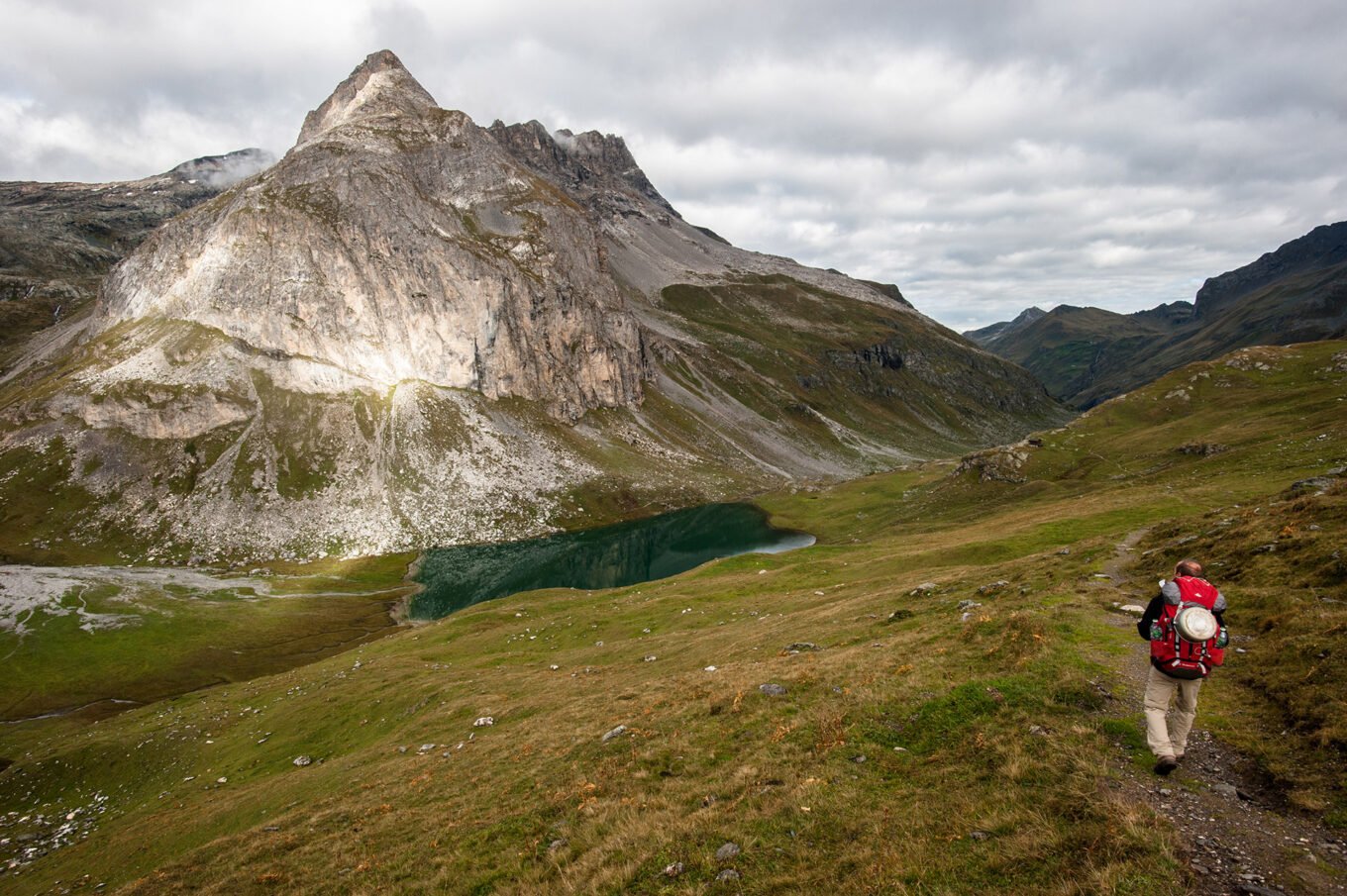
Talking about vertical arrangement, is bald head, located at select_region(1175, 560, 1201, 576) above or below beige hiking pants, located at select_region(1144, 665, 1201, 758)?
above

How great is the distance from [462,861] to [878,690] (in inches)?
478

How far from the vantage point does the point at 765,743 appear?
16.4 meters

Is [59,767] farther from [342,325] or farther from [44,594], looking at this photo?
[342,325]

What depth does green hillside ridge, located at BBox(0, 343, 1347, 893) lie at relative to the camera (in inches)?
430

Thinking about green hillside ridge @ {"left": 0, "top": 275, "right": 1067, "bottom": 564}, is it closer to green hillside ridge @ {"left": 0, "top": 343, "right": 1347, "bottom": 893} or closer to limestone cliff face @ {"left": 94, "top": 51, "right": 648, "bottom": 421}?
limestone cliff face @ {"left": 94, "top": 51, "right": 648, "bottom": 421}

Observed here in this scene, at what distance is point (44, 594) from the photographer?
76812 mm

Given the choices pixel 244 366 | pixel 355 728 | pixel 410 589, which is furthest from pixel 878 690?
pixel 244 366

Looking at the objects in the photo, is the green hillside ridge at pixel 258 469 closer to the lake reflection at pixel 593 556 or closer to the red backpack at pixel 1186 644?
the lake reflection at pixel 593 556

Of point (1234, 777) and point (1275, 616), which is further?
point (1275, 616)

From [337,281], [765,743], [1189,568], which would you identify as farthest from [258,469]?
[1189,568]

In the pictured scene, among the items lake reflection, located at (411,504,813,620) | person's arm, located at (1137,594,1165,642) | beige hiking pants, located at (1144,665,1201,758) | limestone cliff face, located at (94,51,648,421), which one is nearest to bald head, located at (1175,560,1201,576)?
person's arm, located at (1137,594,1165,642)

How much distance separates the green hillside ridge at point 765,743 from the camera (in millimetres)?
10922

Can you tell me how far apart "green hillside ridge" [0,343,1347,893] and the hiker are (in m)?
0.83

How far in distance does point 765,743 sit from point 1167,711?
30.3 feet
